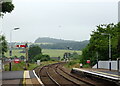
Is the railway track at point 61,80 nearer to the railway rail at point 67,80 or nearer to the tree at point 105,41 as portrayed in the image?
the railway rail at point 67,80

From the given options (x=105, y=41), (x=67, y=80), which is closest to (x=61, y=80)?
(x=67, y=80)

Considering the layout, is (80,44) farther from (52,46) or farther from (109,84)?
(109,84)

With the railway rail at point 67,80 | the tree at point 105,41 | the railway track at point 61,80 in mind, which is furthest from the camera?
the tree at point 105,41

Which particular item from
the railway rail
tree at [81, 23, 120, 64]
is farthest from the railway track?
tree at [81, 23, 120, 64]

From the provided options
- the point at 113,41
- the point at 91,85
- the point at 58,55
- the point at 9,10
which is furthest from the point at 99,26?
the point at 58,55

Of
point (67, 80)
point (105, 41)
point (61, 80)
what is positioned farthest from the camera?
point (105, 41)

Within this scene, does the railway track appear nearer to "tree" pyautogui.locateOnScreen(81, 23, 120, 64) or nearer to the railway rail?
the railway rail

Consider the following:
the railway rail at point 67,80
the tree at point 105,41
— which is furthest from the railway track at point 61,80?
the tree at point 105,41

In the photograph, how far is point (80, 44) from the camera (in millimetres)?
196875

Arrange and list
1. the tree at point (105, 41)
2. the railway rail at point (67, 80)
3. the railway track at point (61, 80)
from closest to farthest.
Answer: the railway rail at point (67, 80) → the railway track at point (61, 80) → the tree at point (105, 41)

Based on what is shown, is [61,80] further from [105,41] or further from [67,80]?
[105,41]

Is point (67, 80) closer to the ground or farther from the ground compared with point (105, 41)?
closer to the ground

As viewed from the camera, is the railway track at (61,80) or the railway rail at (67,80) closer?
the railway rail at (67,80)

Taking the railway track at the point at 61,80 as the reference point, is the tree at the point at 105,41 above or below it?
above
